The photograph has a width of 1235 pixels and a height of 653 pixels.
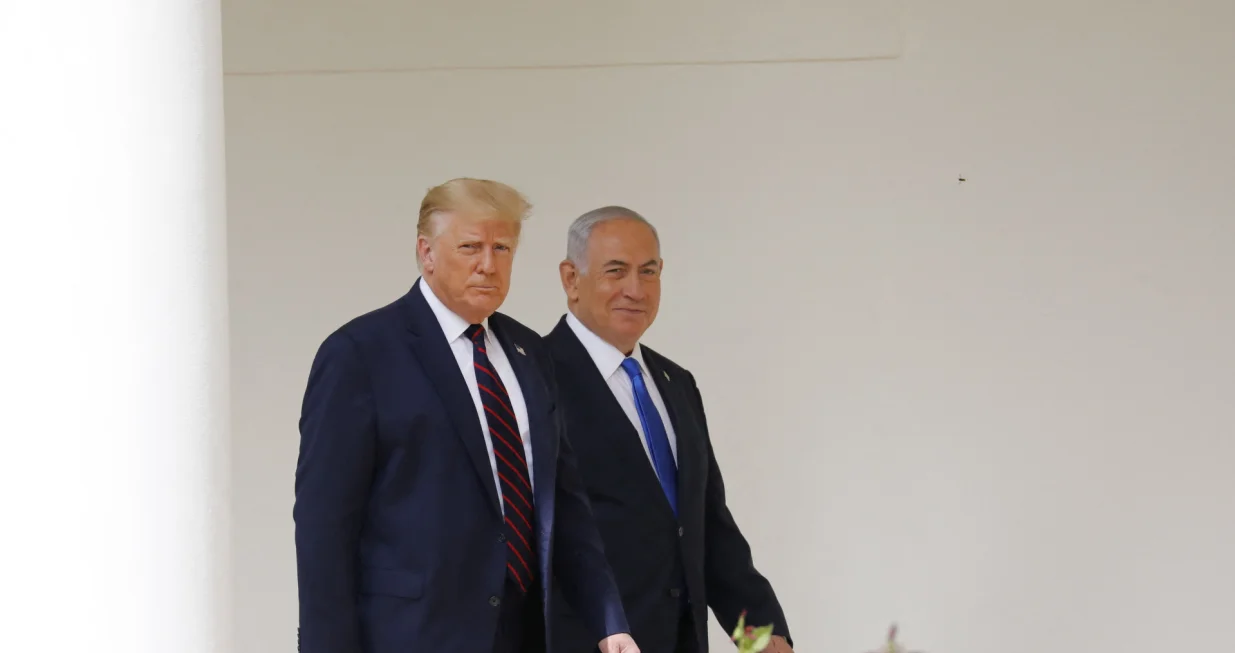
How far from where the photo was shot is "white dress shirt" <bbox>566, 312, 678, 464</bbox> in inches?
148

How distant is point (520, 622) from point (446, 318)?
637 mm

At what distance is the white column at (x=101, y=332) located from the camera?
2010mm


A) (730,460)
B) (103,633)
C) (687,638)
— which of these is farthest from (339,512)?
(730,460)

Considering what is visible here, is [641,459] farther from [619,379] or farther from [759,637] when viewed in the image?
[759,637]

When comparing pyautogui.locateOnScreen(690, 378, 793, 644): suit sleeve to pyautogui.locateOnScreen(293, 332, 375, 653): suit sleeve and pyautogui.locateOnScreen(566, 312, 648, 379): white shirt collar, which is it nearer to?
pyautogui.locateOnScreen(566, 312, 648, 379): white shirt collar

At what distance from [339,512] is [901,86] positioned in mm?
3049

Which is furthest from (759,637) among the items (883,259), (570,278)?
(883,259)

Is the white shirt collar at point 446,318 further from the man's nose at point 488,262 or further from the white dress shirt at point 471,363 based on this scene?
the man's nose at point 488,262

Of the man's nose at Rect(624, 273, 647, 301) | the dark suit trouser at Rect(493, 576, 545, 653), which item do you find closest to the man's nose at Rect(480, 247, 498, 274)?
the dark suit trouser at Rect(493, 576, 545, 653)

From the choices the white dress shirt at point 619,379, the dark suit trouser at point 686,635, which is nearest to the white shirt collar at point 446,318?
the white dress shirt at point 619,379

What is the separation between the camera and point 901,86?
5.27m

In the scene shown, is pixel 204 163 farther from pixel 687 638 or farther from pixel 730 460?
pixel 730 460

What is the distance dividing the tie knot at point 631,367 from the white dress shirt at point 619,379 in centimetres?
1

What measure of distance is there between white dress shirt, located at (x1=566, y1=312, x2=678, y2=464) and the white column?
166 cm
